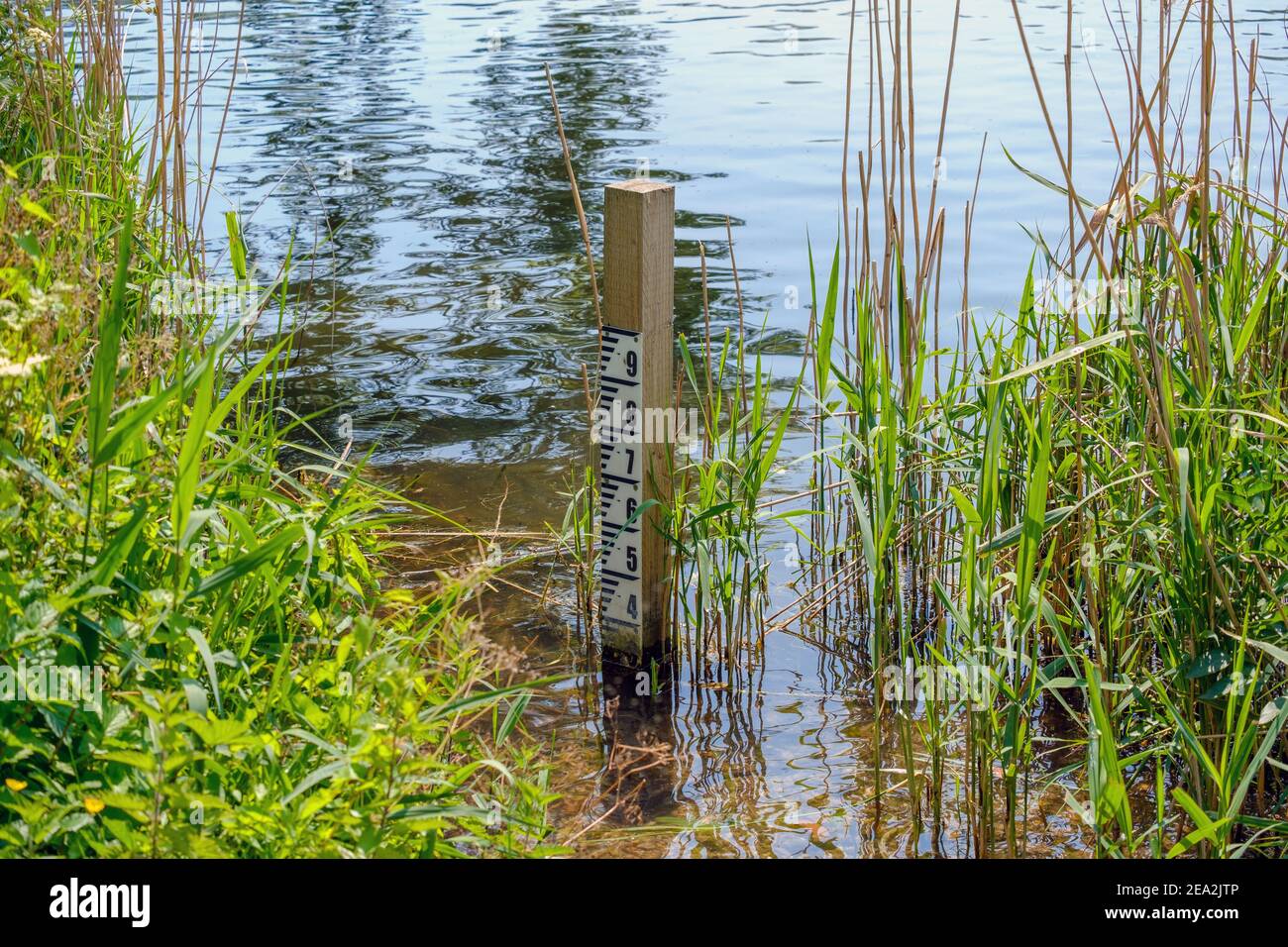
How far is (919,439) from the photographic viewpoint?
2945 mm

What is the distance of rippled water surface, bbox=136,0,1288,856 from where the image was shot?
2.74 metres

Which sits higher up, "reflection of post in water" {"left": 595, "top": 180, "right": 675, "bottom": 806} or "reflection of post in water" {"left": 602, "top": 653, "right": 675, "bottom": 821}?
"reflection of post in water" {"left": 595, "top": 180, "right": 675, "bottom": 806}

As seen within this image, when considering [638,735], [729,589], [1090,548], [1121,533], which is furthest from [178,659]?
[1121,533]

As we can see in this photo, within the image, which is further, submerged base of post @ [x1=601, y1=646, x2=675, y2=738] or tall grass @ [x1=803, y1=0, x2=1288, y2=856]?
submerged base of post @ [x1=601, y1=646, x2=675, y2=738]

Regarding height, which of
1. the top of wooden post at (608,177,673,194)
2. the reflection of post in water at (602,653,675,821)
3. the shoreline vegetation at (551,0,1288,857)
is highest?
the top of wooden post at (608,177,673,194)

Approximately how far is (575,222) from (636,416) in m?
4.73

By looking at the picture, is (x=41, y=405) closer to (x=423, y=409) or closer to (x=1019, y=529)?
(x=1019, y=529)

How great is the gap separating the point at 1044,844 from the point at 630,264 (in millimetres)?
1551

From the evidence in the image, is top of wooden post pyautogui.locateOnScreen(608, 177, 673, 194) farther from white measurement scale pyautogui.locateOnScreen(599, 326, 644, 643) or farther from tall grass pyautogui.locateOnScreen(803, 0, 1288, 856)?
tall grass pyautogui.locateOnScreen(803, 0, 1288, 856)

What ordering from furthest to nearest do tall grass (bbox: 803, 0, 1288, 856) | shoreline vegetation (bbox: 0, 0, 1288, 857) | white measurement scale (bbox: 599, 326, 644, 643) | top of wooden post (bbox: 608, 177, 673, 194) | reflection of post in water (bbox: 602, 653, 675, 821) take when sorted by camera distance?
white measurement scale (bbox: 599, 326, 644, 643) → top of wooden post (bbox: 608, 177, 673, 194) → reflection of post in water (bbox: 602, 653, 675, 821) → tall grass (bbox: 803, 0, 1288, 856) → shoreline vegetation (bbox: 0, 0, 1288, 857)

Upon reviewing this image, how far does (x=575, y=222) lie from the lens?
7.52 metres

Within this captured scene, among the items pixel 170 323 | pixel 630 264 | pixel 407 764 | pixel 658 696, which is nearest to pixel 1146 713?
pixel 658 696

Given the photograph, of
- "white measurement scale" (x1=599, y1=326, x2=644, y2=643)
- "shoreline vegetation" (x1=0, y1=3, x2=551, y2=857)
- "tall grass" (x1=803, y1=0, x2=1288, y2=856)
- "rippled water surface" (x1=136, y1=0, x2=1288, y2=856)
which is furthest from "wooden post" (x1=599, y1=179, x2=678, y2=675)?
"shoreline vegetation" (x1=0, y1=3, x2=551, y2=857)

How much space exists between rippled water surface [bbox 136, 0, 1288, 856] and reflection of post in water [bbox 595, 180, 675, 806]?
0.31 ft
